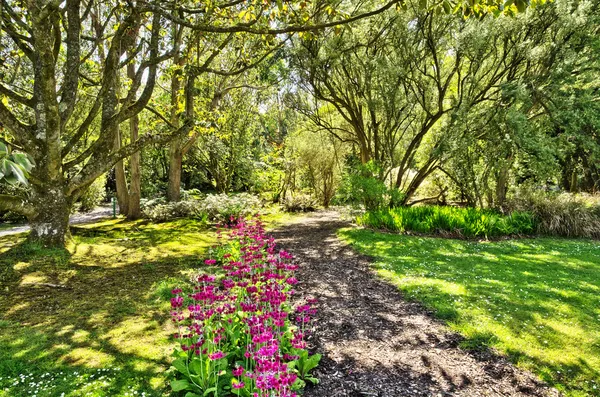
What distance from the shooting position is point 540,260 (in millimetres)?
8562

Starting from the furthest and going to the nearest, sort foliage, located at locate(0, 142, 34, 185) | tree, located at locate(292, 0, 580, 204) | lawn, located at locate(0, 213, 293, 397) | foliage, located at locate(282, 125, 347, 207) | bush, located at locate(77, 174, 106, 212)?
bush, located at locate(77, 174, 106, 212) < foliage, located at locate(282, 125, 347, 207) < tree, located at locate(292, 0, 580, 204) < lawn, located at locate(0, 213, 293, 397) < foliage, located at locate(0, 142, 34, 185)

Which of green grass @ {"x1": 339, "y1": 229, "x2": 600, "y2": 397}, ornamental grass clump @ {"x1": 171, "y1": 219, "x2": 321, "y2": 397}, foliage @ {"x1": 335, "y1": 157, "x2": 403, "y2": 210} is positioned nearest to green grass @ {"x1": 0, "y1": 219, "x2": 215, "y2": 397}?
ornamental grass clump @ {"x1": 171, "y1": 219, "x2": 321, "y2": 397}

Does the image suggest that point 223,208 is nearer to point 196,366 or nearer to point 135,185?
point 135,185

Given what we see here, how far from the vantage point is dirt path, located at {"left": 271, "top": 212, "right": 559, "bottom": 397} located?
353 cm

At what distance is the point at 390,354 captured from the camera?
4.16 metres

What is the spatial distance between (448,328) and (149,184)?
23.7 metres

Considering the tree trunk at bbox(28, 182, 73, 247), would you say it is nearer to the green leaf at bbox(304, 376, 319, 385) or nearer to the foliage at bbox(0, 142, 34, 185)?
the green leaf at bbox(304, 376, 319, 385)

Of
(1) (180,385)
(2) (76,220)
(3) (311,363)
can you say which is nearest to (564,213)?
(3) (311,363)

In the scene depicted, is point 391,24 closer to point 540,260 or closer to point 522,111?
point 522,111

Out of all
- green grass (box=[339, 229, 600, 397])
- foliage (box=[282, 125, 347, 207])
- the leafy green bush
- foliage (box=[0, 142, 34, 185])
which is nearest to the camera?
foliage (box=[0, 142, 34, 185])

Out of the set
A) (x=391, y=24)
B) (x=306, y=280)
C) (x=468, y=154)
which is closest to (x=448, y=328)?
(x=306, y=280)

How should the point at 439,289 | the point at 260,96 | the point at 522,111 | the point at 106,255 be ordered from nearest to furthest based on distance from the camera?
1. the point at 439,289
2. the point at 106,255
3. the point at 522,111
4. the point at 260,96

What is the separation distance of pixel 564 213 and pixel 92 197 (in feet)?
82.9

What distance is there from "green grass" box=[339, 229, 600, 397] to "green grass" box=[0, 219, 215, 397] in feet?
13.4
